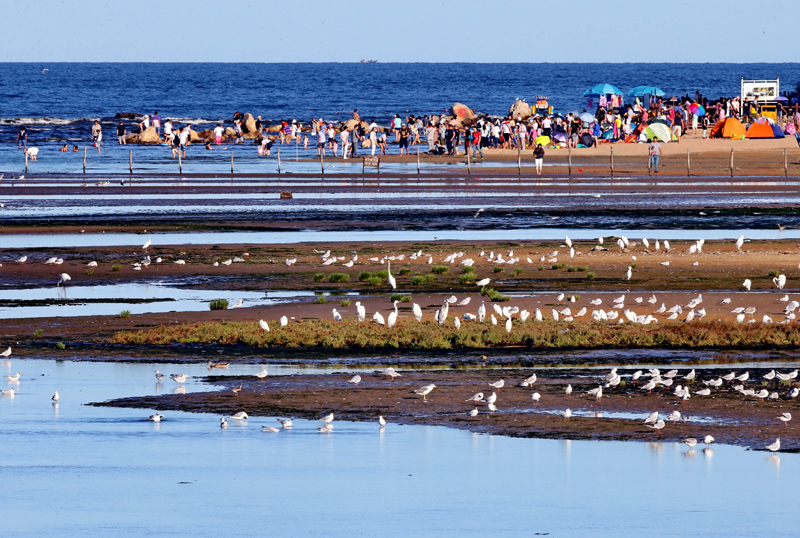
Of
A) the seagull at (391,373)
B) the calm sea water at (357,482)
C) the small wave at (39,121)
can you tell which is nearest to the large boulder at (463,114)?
the small wave at (39,121)

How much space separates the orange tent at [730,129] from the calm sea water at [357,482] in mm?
60315

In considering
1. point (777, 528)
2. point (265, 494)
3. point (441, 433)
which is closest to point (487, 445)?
point (441, 433)

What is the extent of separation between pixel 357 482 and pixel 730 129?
62.8 m

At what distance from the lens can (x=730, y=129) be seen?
72.4 metres

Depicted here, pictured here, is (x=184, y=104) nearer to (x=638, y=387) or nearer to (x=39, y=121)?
(x=39, y=121)

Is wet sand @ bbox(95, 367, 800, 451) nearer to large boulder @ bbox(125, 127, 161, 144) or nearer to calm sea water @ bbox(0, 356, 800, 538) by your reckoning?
calm sea water @ bbox(0, 356, 800, 538)

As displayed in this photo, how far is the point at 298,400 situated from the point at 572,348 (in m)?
5.16

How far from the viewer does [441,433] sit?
15.4m

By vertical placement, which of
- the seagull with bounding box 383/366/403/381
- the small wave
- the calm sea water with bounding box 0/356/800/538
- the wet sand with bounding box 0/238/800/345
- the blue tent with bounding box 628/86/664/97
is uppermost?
the blue tent with bounding box 628/86/664/97

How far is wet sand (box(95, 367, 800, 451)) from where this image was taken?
600 inches

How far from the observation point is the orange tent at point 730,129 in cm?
7225

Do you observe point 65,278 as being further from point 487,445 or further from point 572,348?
point 487,445

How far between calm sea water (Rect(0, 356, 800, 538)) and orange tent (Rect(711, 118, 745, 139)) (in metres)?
60.3

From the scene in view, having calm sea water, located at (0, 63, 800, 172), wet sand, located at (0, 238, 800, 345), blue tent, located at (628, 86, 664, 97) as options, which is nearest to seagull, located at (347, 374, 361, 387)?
wet sand, located at (0, 238, 800, 345)
